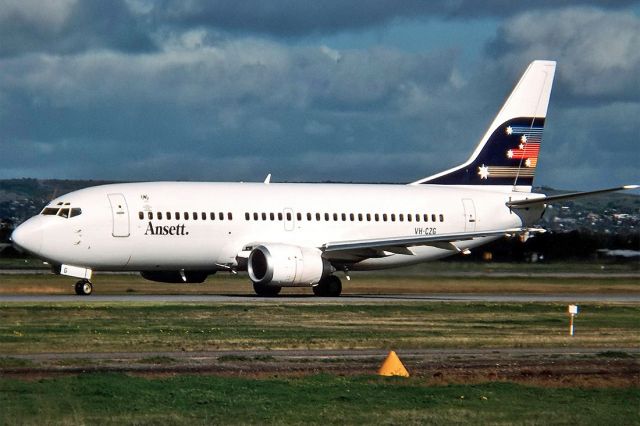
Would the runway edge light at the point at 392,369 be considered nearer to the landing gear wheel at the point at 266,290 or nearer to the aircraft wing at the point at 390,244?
the landing gear wheel at the point at 266,290

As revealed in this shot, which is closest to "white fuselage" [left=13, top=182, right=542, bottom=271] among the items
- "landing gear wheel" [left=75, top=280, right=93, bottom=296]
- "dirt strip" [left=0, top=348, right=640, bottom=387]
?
"landing gear wheel" [left=75, top=280, right=93, bottom=296]

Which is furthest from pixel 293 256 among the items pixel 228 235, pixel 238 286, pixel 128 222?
pixel 238 286

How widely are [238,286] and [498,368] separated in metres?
34.4

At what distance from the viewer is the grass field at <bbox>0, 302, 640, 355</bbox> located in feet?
97.3

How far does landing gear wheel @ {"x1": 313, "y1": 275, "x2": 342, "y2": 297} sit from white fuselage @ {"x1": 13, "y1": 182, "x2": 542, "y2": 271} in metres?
1.52

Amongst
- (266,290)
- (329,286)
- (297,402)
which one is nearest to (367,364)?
(297,402)

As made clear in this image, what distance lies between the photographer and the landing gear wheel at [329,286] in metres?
52.0

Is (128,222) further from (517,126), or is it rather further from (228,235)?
(517,126)

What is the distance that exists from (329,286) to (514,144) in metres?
12.4

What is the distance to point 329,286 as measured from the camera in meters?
52.0

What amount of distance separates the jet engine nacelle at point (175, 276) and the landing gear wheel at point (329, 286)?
430 centimetres

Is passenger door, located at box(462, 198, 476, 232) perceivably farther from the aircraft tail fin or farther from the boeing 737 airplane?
the aircraft tail fin

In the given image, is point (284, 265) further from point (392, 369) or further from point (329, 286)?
point (392, 369)

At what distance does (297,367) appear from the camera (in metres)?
24.5
